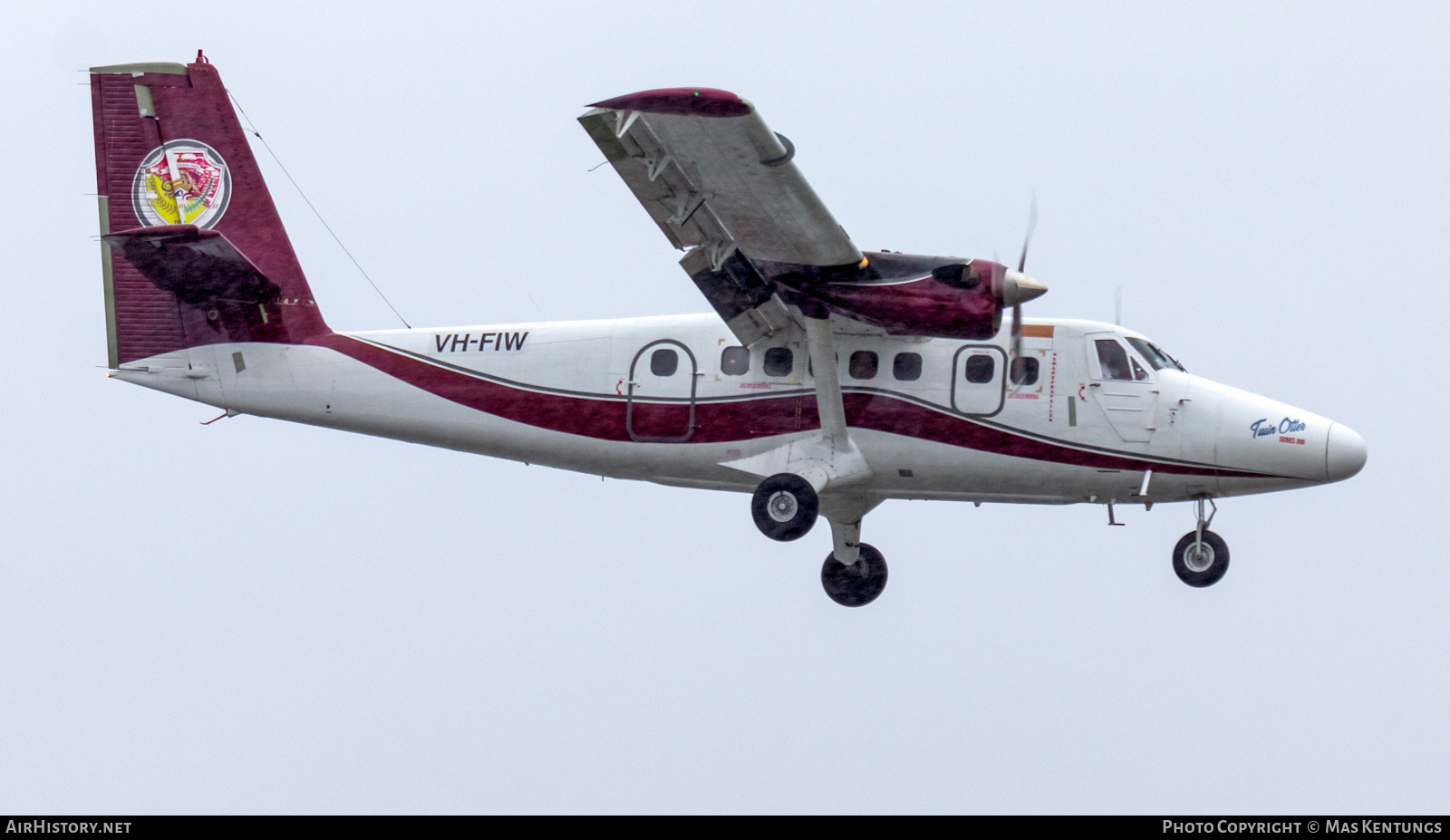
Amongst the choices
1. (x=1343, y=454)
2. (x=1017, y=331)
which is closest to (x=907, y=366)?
(x=1017, y=331)

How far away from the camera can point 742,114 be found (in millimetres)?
13555

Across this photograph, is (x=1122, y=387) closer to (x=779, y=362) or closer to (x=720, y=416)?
(x=779, y=362)

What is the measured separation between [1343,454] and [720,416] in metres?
5.75

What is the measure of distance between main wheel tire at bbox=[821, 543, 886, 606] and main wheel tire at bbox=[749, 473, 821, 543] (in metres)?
2.39

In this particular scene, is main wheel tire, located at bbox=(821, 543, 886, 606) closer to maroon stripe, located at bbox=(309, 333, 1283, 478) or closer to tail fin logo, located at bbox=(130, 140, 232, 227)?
maroon stripe, located at bbox=(309, 333, 1283, 478)

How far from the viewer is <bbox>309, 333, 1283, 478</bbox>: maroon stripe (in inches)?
657

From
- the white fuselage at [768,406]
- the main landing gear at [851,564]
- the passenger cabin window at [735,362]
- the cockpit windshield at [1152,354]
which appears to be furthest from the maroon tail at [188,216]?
the cockpit windshield at [1152,354]

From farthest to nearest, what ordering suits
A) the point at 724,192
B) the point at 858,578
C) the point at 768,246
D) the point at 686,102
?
the point at 858,578
the point at 768,246
the point at 724,192
the point at 686,102

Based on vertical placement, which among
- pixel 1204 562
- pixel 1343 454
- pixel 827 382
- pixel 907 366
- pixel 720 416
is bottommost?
pixel 1204 562

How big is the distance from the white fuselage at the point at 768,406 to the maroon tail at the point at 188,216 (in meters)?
0.29

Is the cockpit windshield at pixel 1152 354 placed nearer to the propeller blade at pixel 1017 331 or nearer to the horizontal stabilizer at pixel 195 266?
the propeller blade at pixel 1017 331

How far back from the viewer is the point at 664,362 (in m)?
17.4

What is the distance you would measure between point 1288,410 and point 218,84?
1126 cm

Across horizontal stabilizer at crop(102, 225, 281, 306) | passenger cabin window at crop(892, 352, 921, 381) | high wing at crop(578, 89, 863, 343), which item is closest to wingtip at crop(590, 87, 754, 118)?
high wing at crop(578, 89, 863, 343)
